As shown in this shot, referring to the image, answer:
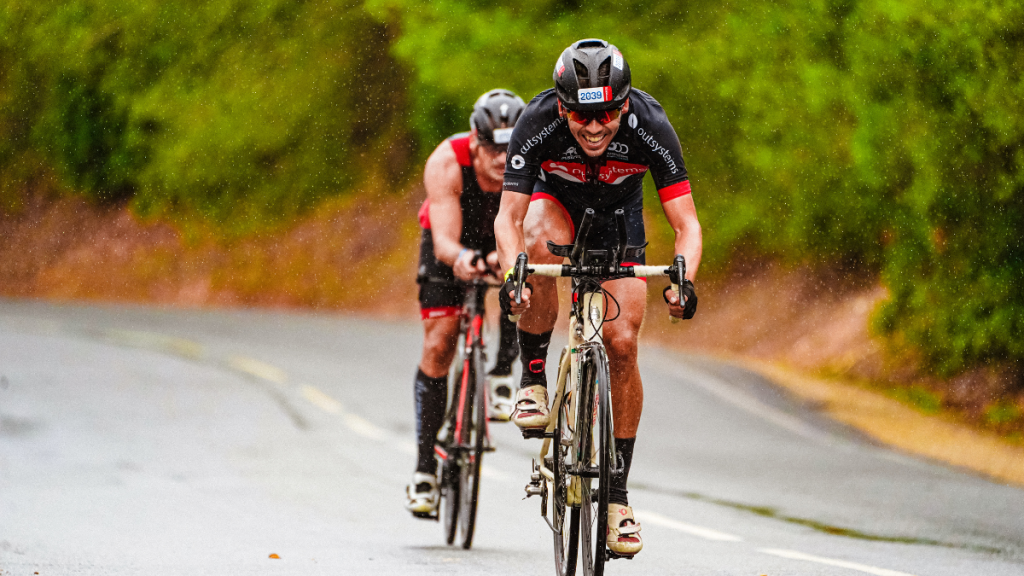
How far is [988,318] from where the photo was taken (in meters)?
13.3

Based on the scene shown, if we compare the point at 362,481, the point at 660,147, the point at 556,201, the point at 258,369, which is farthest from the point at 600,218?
the point at 258,369

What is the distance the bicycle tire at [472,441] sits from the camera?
24.7 feet

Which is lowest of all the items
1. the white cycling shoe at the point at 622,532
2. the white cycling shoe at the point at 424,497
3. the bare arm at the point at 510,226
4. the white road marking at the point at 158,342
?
the white cycling shoe at the point at 622,532

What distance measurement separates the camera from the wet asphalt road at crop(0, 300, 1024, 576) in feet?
24.1

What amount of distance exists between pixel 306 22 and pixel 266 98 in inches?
83.3

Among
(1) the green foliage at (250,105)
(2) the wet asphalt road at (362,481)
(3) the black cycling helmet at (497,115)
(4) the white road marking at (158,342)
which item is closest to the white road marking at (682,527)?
(2) the wet asphalt road at (362,481)

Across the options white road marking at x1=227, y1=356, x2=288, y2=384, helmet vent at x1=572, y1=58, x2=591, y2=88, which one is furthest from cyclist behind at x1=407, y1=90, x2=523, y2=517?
white road marking at x1=227, y1=356, x2=288, y2=384

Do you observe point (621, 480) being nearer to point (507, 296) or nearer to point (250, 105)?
point (507, 296)

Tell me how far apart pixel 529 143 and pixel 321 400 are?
10825mm

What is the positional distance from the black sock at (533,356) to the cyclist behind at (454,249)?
1.26m

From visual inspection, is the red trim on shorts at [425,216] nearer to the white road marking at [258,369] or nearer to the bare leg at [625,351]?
the bare leg at [625,351]

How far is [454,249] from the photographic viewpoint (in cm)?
748

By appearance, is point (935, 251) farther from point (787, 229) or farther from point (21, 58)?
point (21, 58)

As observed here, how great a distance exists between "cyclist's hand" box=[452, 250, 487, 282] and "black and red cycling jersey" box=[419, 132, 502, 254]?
36 centimetres
